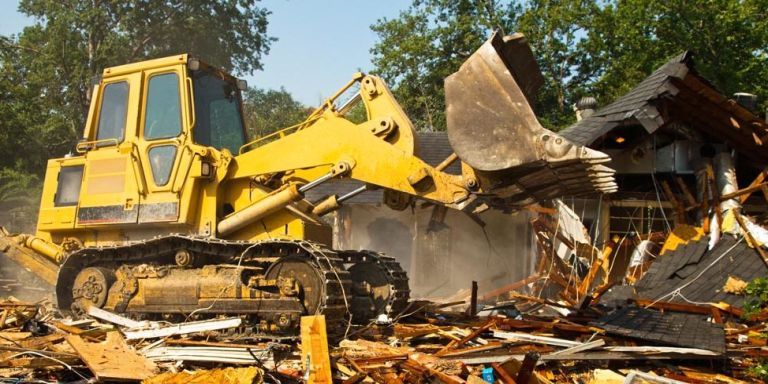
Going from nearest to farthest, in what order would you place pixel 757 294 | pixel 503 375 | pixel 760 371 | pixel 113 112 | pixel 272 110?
1. pixel 503 375
2. pixel 760 371
3. pixel 757 294
4. pixel 113 112
5. pixel 272 110

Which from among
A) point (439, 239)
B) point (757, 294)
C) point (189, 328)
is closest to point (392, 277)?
point (189, 328)

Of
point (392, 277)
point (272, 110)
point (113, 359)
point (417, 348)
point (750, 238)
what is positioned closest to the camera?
point (113, 359)

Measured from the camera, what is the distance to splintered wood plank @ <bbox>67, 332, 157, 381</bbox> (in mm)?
6078

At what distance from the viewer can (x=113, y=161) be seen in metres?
9.17

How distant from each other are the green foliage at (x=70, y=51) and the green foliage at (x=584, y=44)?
393 inches

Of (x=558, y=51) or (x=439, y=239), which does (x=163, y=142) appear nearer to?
(x=439, y=239)

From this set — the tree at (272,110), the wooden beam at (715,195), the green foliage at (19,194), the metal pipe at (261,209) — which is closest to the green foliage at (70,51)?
the green foliage at (19,194)

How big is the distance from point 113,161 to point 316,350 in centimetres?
436

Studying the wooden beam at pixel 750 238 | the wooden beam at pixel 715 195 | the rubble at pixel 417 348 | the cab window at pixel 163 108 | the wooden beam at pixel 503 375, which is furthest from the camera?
the wooden beam at pixel 715 195

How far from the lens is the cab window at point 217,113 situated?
9.03 meters

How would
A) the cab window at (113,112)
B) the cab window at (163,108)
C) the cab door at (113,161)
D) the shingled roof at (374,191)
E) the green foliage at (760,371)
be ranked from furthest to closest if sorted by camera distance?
the shingled roof at (374,191) < the cab window at (113,112) < the cab door at (113,161) < the cab window at (163,108) < the green foliage at (760,371)

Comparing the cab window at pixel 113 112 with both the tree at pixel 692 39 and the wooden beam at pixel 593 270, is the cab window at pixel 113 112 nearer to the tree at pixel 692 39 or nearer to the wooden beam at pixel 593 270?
the wooden beam at pixel 593 270

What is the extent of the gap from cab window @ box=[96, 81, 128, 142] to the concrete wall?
7842 millimetres

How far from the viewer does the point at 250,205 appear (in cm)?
860
